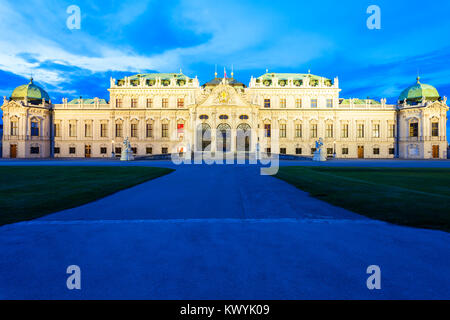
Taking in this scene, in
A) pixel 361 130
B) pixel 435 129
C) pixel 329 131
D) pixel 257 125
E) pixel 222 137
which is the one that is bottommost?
pixel 222 137

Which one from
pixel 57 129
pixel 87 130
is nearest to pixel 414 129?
pixel 87 130

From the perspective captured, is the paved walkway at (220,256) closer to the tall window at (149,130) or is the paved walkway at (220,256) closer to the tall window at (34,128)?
the tall window at (149,130)

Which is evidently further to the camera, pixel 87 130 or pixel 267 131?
pixel 87 130

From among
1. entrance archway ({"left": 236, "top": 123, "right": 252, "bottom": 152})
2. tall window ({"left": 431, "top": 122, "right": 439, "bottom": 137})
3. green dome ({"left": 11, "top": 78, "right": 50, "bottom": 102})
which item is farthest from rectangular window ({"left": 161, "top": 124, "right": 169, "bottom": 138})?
tall window ({"left": 431, "top": 122, "right": 439, "bottom": 137})

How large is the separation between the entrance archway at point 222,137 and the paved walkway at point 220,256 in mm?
45825

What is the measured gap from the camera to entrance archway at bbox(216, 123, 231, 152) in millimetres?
52688

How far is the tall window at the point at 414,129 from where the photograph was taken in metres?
53.3

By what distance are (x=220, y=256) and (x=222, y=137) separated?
49.5 meters

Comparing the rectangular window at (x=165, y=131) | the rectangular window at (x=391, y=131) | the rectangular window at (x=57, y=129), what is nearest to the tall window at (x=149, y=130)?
the rectangular window at (x=165, y=131)

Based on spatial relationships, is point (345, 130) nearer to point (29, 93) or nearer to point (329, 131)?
point (329, 131)

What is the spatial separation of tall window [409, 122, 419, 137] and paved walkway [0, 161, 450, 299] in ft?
195

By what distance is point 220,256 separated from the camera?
3986 millimetres
